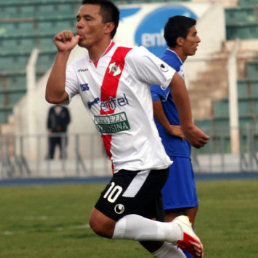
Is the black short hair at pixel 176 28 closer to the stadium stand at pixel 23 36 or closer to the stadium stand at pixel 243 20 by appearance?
the stadium stand at pixel 23 36

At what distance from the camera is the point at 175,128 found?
6.71m

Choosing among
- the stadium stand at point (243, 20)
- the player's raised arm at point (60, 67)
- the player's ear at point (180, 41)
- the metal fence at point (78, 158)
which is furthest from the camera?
the stadium stand at point (243, 20)

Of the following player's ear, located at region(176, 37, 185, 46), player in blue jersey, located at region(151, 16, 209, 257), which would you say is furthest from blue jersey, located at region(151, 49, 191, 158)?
player's ear, located at region(176, 37, 185, 46)

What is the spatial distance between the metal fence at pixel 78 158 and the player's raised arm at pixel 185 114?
13354 millimetres

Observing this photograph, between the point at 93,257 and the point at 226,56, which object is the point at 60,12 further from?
the point at 93,257

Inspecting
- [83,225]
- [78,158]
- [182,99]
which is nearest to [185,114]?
[182,99]

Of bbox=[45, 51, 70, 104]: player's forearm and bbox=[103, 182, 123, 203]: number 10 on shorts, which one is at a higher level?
Result: bbox=[45, 51, 70, 104]: player's forearm

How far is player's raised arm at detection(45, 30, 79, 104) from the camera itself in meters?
5.63

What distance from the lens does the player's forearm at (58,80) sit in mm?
5668

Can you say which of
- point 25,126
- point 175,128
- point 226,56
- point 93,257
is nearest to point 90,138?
point 25,126

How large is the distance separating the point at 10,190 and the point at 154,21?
639cm

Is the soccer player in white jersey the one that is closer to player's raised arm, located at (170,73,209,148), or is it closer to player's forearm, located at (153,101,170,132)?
player's raised arm, located at (170,73,209,148)

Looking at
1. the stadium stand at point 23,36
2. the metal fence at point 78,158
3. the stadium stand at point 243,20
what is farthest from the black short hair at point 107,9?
the stadium stand at point 243,20

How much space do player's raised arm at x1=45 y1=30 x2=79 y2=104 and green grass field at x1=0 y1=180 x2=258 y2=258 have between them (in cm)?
270
